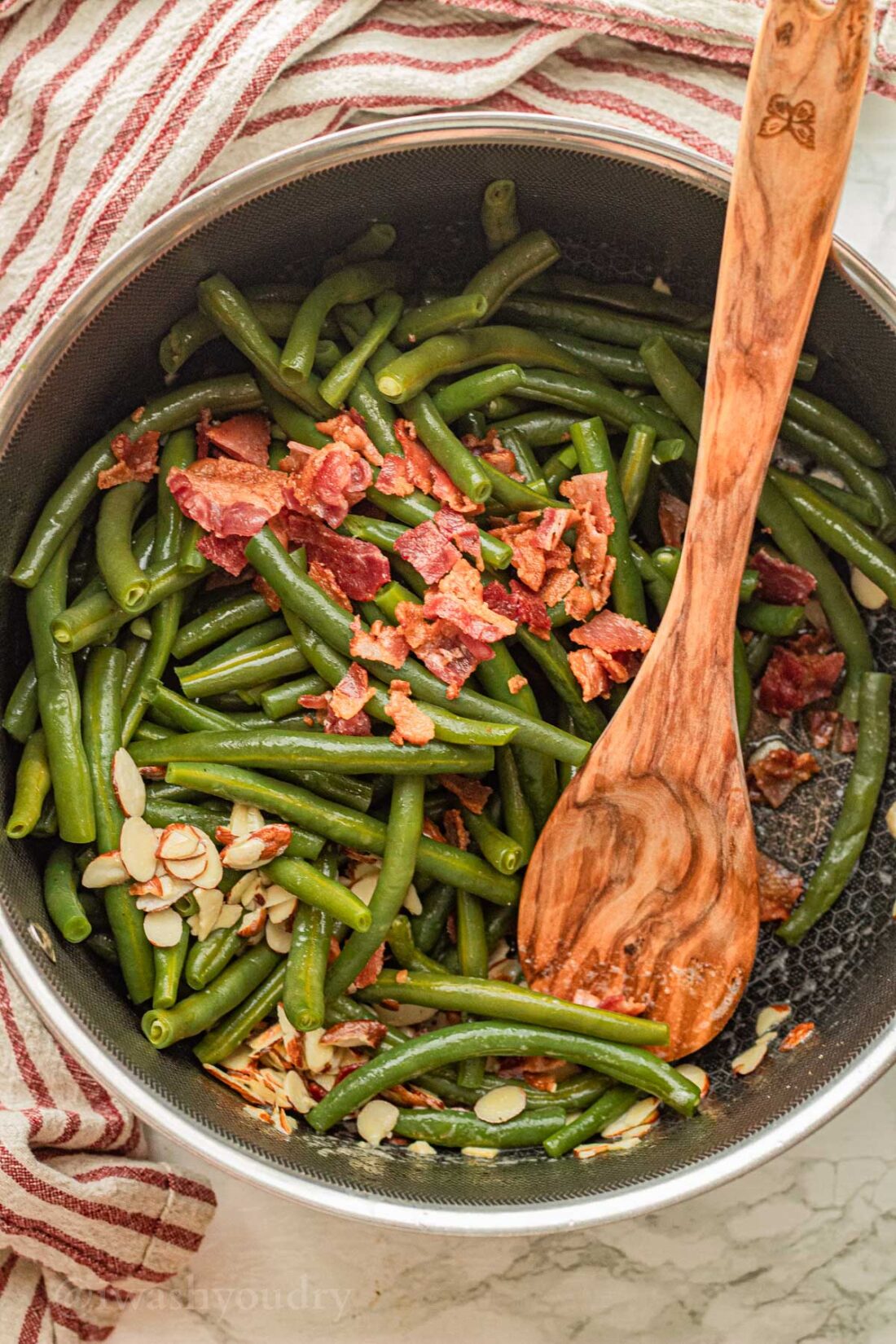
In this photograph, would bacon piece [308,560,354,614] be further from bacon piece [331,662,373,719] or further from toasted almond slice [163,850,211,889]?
toasted almond slice [163,850,211,889]

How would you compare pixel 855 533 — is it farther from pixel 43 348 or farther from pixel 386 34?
pixel 43 348

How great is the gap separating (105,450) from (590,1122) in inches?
85.9

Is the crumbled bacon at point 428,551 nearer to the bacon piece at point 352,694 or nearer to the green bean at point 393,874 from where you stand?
the bacon piece at point 352,694

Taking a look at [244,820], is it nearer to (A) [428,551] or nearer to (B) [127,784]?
(B) [127,784]

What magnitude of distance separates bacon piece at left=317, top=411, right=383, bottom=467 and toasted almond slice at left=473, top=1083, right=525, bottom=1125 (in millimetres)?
1692

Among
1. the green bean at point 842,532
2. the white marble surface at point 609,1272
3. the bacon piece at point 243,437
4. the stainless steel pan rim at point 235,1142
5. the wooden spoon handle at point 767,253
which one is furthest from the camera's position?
the white marble surface at point 609,1272

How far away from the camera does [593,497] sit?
10.1ft

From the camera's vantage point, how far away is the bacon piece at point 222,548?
9.75 feet

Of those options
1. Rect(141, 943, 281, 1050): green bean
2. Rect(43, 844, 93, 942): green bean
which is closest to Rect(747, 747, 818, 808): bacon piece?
Rect(141, 943, 281, 1050): green bean

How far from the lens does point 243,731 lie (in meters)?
2.96

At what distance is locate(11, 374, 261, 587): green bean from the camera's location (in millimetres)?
2965

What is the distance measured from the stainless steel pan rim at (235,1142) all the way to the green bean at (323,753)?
24.5 inches

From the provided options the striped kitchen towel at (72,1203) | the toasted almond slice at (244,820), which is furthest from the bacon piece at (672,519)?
the striped kitchen towel at (72,1203)

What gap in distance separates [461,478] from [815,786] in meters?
1.40
